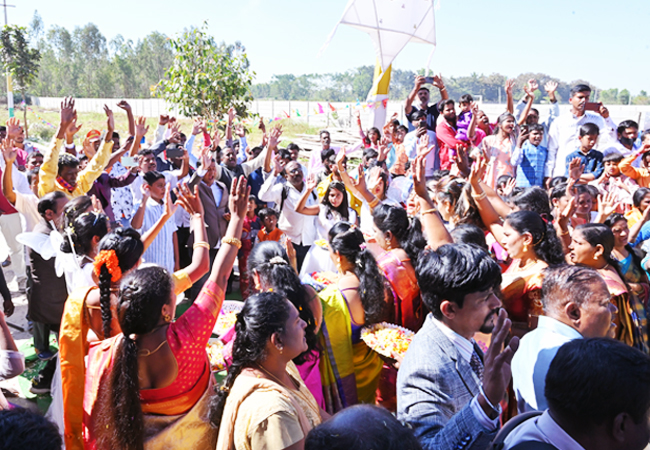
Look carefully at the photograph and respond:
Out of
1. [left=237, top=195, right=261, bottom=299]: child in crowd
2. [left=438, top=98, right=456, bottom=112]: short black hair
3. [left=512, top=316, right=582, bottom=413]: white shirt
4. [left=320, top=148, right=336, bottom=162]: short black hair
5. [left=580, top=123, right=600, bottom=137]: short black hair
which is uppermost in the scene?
[left=438, top=98, right=456, bottom=112]: short black hair

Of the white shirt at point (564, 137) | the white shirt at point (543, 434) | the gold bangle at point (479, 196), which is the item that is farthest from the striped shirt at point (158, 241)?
the white shirt at point (564, 137)

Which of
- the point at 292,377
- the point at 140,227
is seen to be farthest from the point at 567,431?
the point at 140,227

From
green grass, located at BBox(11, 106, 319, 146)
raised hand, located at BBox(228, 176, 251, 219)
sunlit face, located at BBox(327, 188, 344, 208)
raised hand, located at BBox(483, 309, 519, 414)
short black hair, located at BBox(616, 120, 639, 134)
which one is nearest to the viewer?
raised hand, located at BBox(483, 309, 519, 414)

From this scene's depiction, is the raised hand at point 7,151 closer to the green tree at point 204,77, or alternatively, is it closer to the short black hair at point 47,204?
the short black hair at point 47,204

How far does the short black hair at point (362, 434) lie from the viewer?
107 centimetres

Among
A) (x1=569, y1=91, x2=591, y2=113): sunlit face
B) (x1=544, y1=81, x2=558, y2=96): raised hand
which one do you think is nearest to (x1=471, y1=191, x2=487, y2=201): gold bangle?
(x1=569, y1=91, x2=591, y2=113): sunlit face

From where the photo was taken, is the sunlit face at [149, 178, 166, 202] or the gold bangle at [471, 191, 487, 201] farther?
the sunlit face at [149, 178, 166, 202]

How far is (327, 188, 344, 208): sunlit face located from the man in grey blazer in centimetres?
287

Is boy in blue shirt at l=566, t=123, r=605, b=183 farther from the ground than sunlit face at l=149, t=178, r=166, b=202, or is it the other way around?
boy in blue shirt at l=566, t=123, r=605, b=183

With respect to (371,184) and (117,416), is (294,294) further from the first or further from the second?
(371,184)

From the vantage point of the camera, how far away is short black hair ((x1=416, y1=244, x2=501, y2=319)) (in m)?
1.70

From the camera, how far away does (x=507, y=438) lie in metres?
1.35

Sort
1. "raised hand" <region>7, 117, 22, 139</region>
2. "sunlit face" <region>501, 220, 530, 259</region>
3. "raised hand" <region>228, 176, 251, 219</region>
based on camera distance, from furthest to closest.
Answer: "raised hand" <region>7, 117, 22, 139</region>, "sunlit face" <region>501, 220, 530, 259</region>, "raised hand" <region>228, 176, 251, 219</region>

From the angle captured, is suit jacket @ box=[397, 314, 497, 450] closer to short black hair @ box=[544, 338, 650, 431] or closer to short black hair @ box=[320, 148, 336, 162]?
short black hair @ box=[544, 338, 650, 431]
